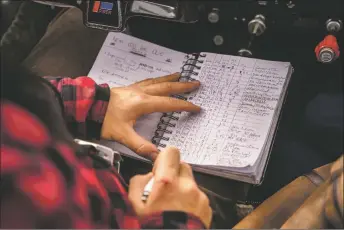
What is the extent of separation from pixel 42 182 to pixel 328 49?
58 cm

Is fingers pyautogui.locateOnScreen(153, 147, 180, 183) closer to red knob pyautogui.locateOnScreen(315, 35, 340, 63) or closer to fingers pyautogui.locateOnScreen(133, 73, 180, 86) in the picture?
fingers pyautogui.locateOnScreen(133, 73, 180, 86)

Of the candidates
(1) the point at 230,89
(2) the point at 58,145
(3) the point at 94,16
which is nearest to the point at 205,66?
(1) the point at 230,89

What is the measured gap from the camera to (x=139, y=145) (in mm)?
852

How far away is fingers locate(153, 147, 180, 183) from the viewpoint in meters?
0.70

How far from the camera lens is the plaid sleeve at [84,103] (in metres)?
0.84

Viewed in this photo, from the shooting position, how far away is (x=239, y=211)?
2.79 feet

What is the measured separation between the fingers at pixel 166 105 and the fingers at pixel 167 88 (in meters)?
0.02

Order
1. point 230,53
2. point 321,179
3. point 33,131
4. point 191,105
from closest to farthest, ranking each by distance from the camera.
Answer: point 33,131
point 321,179
point 191,105
point 230,53

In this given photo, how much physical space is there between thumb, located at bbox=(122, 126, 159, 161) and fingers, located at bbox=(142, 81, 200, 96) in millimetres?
83

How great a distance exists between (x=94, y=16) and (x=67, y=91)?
0.19 meters

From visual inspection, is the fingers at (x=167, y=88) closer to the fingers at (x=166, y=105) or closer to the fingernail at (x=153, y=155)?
the fingers at (x=166, y=105)

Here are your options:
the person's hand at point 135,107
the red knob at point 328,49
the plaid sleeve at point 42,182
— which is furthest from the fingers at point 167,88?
the plaid sleeve at point 42,182

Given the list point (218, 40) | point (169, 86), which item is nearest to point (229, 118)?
point (169, 86)

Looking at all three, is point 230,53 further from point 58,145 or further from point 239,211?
point 58,145
